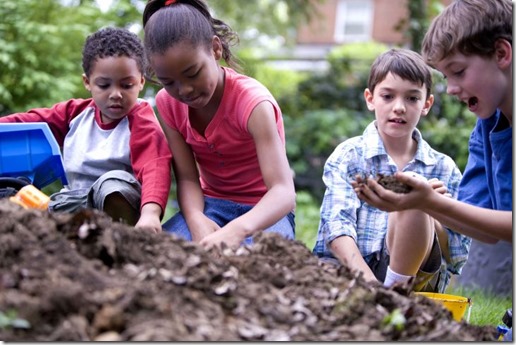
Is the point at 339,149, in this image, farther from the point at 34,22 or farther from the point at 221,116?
the point at 34,22

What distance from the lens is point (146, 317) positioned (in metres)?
1.53

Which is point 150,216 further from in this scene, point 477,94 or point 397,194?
point 477,94

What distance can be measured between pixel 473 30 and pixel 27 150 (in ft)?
6.28

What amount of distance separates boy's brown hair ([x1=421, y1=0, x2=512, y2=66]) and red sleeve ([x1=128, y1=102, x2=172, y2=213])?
4.10 ft

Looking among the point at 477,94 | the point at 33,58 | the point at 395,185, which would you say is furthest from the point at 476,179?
the point at 33,58

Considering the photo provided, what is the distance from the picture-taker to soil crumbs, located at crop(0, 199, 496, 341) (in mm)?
1520

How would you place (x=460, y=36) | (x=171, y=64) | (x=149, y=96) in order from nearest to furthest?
(x=460, y=36)
(x=171, y=64)
(x=149, y=96)

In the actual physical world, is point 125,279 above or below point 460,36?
below

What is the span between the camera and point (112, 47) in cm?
320

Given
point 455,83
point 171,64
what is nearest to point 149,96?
point 171,64

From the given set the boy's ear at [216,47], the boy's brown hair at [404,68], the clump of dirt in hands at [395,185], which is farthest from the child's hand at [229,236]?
the boy's brown hair at [404,68]

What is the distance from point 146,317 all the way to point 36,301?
0.26 metres

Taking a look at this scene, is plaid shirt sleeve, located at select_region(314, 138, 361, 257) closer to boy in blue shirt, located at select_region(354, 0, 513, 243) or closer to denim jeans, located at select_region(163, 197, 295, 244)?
denim jeans, located at select_region(163, 197, 295, 244)

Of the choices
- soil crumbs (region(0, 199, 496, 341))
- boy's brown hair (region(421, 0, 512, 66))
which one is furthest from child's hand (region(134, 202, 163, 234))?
boy's brown hair (region(421, 0, 512, 66))
